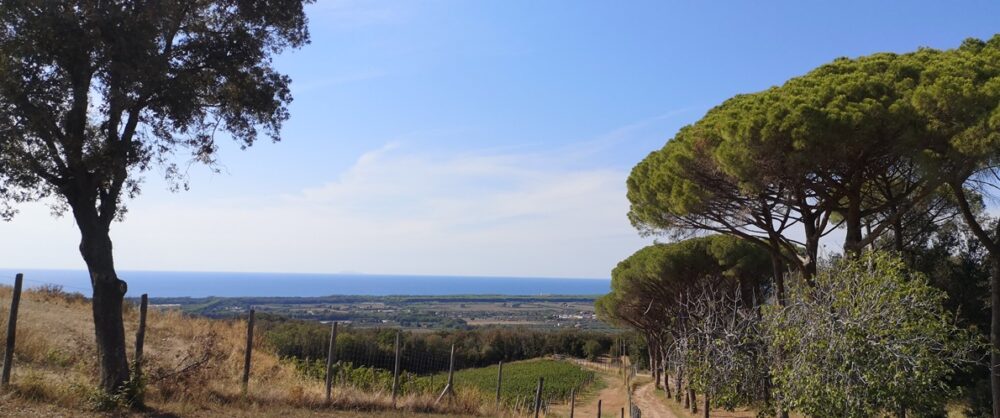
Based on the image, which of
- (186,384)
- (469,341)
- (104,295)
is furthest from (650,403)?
(469,341)

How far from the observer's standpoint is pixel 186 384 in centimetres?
955

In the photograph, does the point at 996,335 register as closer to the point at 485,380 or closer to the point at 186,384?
the point at 186,384

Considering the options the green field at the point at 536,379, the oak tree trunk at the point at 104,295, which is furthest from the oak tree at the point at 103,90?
the green field at the point at 536,379

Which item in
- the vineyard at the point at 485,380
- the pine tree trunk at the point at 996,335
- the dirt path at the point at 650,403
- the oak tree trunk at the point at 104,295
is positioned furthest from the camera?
the dirt path at the point at 650,403

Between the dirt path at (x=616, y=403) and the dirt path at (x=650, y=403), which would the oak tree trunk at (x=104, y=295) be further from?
the dirt path at (x=650, y=403)

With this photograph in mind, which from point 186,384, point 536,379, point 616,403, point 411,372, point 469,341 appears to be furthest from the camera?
point 469,341

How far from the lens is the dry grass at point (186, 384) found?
809cm

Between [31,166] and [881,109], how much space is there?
11.6 metres

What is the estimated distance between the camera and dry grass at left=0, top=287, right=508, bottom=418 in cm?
809

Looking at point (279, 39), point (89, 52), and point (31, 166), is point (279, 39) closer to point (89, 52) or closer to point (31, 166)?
point (89, 52)

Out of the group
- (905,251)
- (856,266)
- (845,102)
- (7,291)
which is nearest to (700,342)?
(856,266)

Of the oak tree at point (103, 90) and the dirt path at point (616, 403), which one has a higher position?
the oak tree at point (103, 90)

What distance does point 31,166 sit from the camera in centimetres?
809

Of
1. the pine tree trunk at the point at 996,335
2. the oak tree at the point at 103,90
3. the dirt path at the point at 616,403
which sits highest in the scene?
the oak tree at the point at 103,90
